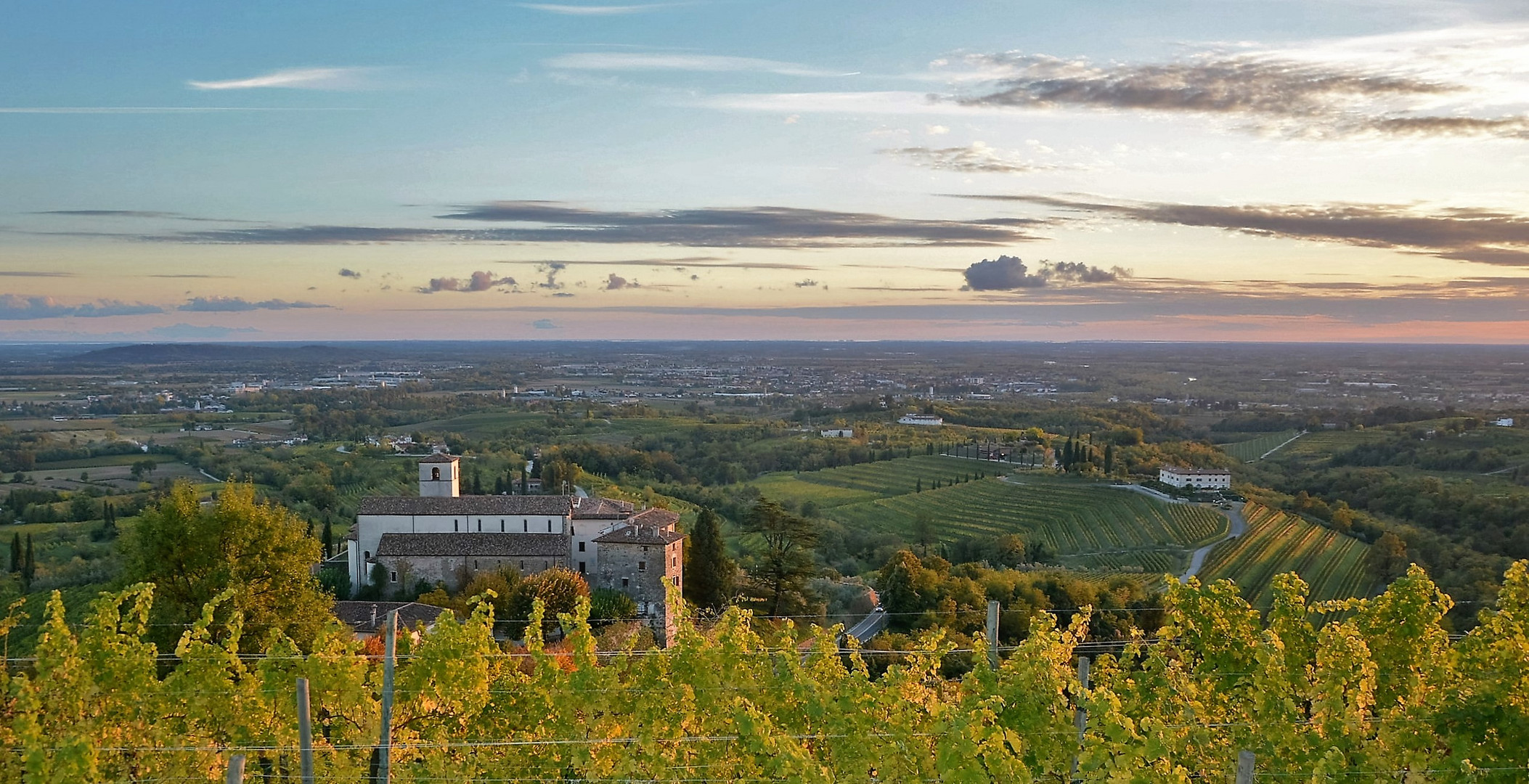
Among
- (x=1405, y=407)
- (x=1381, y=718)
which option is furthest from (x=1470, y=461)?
(x=1381, y=718)

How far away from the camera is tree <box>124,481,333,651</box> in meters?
22.2

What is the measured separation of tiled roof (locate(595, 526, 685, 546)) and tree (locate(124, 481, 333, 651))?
1279cm

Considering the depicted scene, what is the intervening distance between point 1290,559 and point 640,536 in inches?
1395

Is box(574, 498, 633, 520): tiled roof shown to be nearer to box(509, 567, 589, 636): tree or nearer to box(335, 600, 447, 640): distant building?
box(509, 567, 589, 636): tree

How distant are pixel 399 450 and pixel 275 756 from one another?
8733 centimetres

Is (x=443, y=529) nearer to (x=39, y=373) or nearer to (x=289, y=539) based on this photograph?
(x=289, y=539)

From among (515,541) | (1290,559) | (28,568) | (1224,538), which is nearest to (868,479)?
(1224,538)

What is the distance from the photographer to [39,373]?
178625 mm

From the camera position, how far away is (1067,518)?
64.8 metres

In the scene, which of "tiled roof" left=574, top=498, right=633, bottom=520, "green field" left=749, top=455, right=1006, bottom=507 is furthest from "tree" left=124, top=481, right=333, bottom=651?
"green field" left=749, top=455, right=1006, bottom=507

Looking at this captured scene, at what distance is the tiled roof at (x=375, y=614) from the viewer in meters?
29.6

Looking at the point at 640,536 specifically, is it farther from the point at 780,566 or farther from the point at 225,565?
the point at 225,565

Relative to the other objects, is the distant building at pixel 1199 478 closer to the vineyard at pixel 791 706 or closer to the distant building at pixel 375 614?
the distant building at pixel 375 614

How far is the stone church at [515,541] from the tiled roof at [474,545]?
28 millimetres
